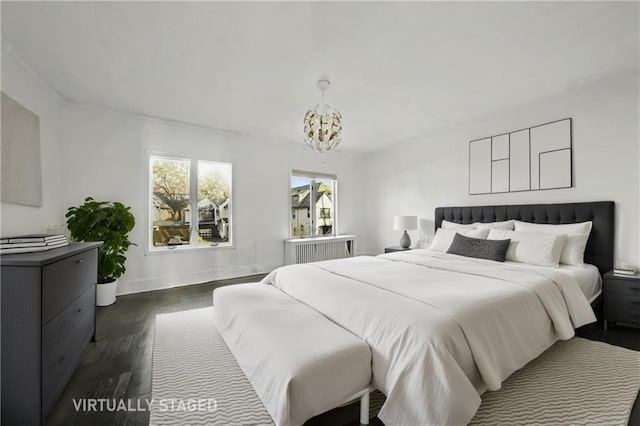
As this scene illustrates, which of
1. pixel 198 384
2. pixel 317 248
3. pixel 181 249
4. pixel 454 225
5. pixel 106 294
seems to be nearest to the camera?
pixel 198 384

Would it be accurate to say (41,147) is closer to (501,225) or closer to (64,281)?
(64,281)

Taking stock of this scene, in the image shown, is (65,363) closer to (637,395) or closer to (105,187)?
(105,187)

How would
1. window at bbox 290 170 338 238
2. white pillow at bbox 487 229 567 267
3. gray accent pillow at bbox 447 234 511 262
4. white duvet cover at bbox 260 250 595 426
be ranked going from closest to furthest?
white duvet cover at bbox 260 250 595 426 < white pillow at bbox 487 229 567 267 < gray accent pillow at bbox 447 234 511 262 < window at bbox 290 170 338 238

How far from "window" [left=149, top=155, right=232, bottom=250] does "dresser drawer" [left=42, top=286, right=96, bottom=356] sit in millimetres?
1857

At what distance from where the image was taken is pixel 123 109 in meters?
3.59

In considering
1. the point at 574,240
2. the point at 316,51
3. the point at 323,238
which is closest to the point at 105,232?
the point at 316,51

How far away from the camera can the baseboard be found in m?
3.77

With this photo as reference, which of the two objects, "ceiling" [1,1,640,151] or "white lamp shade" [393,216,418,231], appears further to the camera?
"white lamp shade" [393,216,418,231]

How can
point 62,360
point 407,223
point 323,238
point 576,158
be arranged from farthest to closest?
1. point 323,238
2. point 407,223
3. point 576,158
4. point 62,360

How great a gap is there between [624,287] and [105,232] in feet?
17.7

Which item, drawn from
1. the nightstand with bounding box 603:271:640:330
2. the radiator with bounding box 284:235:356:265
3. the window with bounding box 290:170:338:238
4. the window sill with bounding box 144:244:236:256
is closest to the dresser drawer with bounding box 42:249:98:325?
the window sill with bounding box 144:244:236:256

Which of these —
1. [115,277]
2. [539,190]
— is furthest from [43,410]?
[539,190]

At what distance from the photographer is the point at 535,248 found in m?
2.82

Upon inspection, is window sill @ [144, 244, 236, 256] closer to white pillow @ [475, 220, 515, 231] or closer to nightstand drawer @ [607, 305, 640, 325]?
white pillow @ [475, 220, 515, 231]
